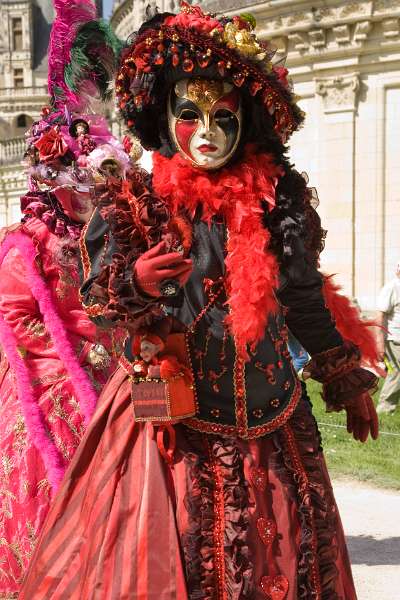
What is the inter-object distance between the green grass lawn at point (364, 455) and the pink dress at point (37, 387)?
8.11 ft

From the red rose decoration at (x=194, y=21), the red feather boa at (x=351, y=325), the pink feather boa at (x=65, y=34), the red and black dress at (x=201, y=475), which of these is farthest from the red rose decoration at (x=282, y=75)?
the pink feather boa at (x=65, y=34)

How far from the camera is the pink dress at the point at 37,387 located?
3539 mm

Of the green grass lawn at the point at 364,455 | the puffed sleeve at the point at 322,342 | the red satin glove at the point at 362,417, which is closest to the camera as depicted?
the puffed sleeve at the point at 322,342

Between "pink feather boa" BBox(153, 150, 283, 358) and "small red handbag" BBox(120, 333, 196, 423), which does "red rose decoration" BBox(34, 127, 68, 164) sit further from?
"small red handbag" BBox(120, 333, 196, 423)

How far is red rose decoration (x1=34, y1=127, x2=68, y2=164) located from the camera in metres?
3.74

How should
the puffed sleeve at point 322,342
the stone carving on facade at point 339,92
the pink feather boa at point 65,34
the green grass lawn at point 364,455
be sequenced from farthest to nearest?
1. the stone carving on facade at point 339,92
2. the green grass lawn at point 364,455
3. the pink feather boa at point 65,34
4. the puffed sleeve at point 322,342

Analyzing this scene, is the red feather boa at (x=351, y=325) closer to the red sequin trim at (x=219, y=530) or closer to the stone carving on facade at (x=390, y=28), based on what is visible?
the red sequin trim at (x=219, y=530)

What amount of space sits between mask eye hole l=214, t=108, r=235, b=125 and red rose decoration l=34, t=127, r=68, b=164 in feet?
4.18

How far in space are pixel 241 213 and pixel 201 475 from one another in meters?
0.80

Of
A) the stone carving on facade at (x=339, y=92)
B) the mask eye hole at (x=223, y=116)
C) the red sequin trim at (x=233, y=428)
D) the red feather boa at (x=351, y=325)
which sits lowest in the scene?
the red sequin trim at (x=233, y=428)

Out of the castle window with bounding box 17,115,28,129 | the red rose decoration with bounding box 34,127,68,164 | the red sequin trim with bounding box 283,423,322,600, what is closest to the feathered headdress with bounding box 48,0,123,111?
the red rose decoration with bounding box 34,127,68,164

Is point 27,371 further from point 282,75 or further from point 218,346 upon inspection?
point 282,75

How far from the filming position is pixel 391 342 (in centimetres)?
824

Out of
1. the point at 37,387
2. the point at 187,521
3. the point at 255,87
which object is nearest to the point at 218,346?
the point at 187,521
